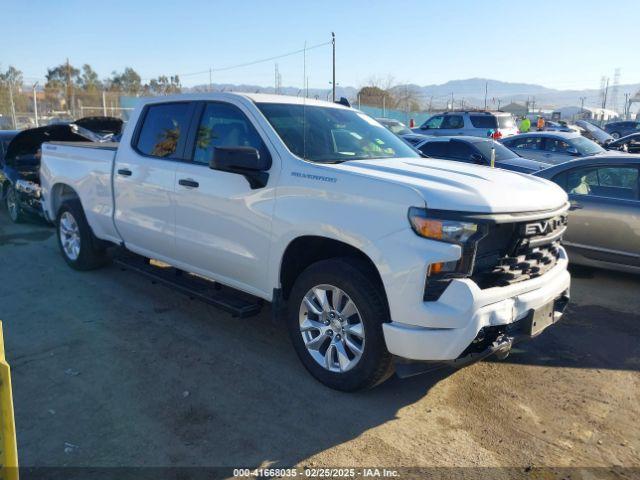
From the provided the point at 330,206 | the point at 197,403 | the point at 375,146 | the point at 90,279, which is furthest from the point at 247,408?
the point at 90,279

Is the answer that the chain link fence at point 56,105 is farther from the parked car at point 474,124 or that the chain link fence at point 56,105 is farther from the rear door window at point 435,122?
the parked car at point 474,124

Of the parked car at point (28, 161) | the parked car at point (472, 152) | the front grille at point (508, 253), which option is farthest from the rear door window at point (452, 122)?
the front grille at point (508, 253)

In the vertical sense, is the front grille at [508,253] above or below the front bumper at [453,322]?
above

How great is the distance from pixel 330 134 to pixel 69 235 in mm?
3920

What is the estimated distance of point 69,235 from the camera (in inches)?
267

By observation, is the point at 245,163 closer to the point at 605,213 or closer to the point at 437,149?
the point at 605,213

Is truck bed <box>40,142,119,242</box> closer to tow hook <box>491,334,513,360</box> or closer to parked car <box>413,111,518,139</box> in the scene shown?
tow hook <box>491,334,513,360</box>

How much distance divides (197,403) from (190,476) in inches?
30.1

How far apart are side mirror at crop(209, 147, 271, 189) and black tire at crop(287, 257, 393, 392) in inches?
30.8

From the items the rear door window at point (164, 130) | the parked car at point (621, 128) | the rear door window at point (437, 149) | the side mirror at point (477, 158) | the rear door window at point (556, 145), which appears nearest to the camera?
the rear door window at point (164, 130)

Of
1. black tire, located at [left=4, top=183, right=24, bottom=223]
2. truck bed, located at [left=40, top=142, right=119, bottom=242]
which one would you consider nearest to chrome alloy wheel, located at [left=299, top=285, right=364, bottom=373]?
truck bed, located at [left=40, top=142, right=119, bottom=242]

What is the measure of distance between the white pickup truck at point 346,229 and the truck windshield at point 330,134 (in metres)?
0.02

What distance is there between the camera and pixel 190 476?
118 inches

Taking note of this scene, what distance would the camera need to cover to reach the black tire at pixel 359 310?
3521 millimetres
